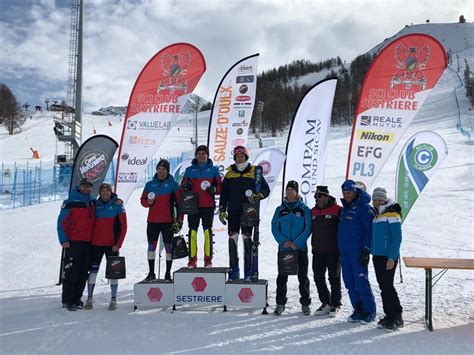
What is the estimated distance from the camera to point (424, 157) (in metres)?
7.18

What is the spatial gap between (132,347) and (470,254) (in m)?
7.18

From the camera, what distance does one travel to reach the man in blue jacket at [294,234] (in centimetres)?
527

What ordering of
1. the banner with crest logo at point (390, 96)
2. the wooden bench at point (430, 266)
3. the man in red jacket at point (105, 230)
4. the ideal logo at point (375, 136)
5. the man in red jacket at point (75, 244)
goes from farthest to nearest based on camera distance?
the ideal logo at point (375, 136), the banner with crest logo at point (390, 96), the man in red jacket at point (105, 230), the man in red jacket at point (75, 244), the wooden bench at point (430, 266)

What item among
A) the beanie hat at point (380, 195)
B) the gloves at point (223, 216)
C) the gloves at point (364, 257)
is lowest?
the gloves at point (364, 257)

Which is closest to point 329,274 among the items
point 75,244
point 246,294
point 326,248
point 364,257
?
point 326,248

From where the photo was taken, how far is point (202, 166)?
605cm

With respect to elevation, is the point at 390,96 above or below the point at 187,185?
above

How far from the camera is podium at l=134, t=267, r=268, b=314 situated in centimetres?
534

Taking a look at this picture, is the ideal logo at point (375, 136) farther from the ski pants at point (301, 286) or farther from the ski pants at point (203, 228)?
the ski pants at point (203, 228)

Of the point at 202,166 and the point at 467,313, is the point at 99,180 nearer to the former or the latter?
the point at 202,166

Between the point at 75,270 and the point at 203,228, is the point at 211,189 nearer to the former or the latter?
the point at 203,228

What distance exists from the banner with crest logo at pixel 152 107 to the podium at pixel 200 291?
2.70 metres

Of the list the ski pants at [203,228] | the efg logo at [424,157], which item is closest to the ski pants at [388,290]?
the ski pants at [203,228]

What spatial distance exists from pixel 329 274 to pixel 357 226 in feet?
2.47
